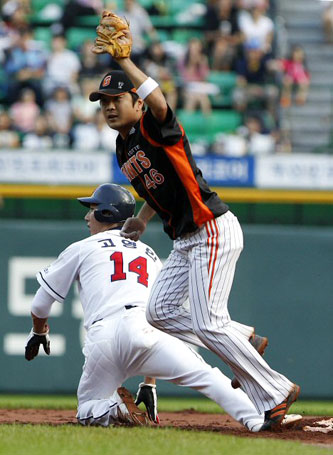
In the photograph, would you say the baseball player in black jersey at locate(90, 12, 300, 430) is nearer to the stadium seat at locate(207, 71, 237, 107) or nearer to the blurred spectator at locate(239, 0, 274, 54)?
the stadium seat at locate(207, 71, 237, 107)

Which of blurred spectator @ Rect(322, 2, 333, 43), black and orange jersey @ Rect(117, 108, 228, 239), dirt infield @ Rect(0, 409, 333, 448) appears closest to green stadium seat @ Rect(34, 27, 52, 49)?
blurred spectator @ Rect(322, 2, 333, 43)

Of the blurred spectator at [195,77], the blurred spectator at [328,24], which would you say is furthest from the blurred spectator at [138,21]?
the blurred spectator at [328,24]

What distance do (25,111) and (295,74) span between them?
3445 millimetres

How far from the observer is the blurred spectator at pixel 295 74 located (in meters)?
11.0

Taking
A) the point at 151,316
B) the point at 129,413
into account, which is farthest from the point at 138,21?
the point at 129,413

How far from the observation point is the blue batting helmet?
548 cm

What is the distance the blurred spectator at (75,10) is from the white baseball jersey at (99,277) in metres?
7.31

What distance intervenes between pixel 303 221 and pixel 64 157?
2245 mm

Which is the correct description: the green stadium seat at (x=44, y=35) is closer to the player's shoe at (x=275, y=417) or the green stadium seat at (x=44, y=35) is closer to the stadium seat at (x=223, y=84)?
the stadium seat at (x=223, y=84)

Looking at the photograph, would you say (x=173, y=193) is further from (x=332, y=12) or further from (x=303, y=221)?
(x=332, y=12)

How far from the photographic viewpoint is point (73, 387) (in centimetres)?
774

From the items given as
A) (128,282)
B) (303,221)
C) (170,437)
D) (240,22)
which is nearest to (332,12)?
(240,22)

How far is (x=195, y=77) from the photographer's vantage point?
11148 millimetres

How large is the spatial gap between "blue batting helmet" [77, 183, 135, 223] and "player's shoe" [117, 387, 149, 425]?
1058 millimetres
